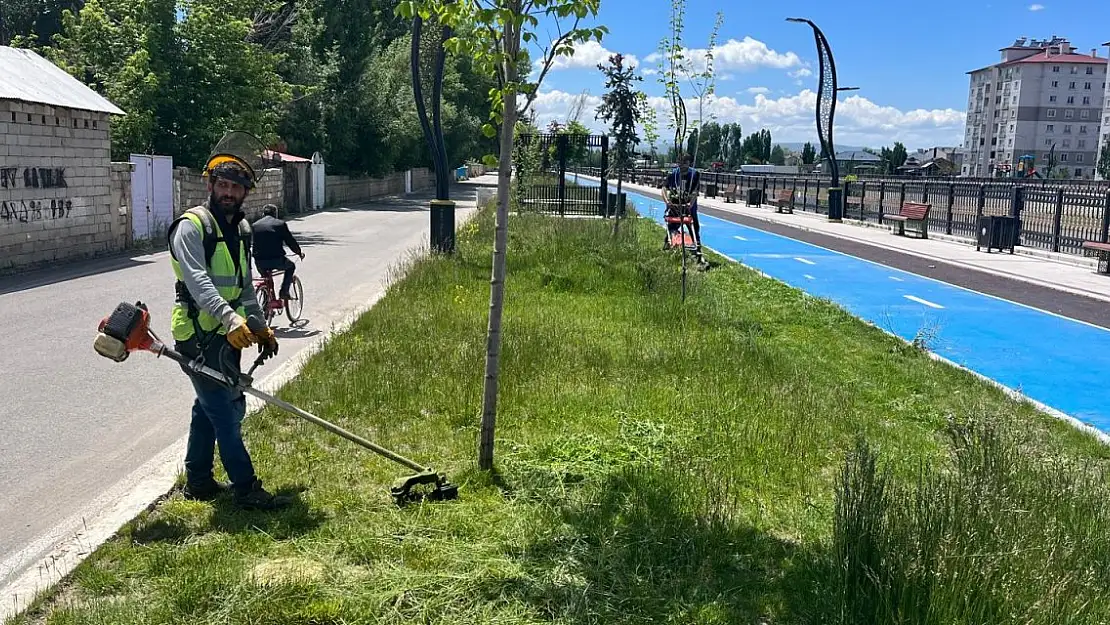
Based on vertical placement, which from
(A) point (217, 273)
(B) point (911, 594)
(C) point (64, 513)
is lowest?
(C) point (64, 513)

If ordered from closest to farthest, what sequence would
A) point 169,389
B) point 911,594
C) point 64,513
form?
point 911,594 < point 64,513 < point 169,389

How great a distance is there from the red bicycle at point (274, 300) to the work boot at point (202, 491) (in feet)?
17.2

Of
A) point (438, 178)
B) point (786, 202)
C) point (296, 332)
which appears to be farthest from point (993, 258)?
point (786, 202)

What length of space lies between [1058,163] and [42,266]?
141 m

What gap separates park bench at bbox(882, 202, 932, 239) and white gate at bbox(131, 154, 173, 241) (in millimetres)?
19500

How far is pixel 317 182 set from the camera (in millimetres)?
34031

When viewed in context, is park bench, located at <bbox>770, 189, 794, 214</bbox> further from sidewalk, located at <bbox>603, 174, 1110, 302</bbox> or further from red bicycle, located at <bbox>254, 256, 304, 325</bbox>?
red bicycle, located at <bbox>254, 256, 304, 325</bbox>

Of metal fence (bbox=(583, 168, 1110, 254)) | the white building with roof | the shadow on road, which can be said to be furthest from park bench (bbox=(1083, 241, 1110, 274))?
the white building with roof

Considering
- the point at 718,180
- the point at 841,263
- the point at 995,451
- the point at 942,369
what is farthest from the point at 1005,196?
the point at 718,180

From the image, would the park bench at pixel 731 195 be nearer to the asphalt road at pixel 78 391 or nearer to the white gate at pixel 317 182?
the white gate at pixel 317 182

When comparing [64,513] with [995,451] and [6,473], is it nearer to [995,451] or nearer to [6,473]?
Result: [6,473]

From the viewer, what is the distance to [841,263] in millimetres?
18672

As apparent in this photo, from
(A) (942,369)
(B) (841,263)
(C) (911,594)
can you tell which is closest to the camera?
(C) (911,594)

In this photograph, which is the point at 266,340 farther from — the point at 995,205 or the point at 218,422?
the point at 995,205
